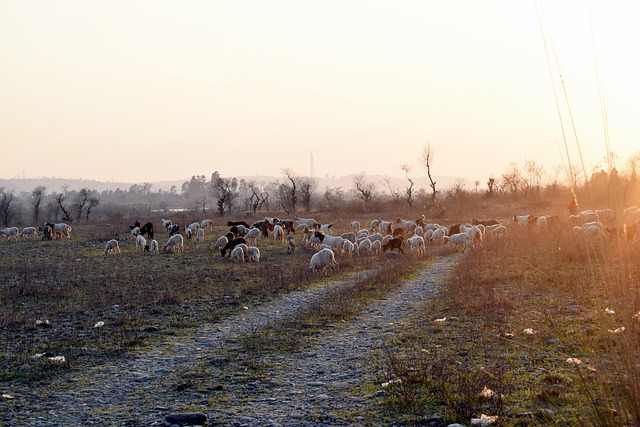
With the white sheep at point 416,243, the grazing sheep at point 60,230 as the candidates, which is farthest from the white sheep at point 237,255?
the grazing sheep at point 60,230

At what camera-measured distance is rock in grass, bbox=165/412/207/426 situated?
261 inches

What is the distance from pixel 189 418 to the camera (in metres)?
6.68

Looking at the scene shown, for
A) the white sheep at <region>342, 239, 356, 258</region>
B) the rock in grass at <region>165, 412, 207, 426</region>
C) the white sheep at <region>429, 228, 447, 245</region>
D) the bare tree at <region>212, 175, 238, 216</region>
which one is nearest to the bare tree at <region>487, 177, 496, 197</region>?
the bare tree at <region>212, 175, 238, 216</region>

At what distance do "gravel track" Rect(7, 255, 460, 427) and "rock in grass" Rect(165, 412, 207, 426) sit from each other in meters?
0.12

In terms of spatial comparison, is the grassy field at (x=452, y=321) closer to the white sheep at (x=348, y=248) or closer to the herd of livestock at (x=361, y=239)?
the herd of livestock at (x=361, y=239)

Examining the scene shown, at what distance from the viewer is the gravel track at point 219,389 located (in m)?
6.87

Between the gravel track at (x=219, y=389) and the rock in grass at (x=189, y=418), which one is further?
the gravel track at (x=219, y=389)

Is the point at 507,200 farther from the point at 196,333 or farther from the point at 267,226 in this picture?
the point at 196,333

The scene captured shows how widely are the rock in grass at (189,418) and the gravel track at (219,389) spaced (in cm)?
12

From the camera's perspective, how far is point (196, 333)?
1184 centimetres

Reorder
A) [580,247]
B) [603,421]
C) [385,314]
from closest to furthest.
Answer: [603,421] → [385,314] → [580,247]

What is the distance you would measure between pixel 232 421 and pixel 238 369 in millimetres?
2235

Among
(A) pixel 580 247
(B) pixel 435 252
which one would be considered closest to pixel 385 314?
(A) pixel 580 247

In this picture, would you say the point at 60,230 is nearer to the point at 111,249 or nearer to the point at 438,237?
the point at 111,249
